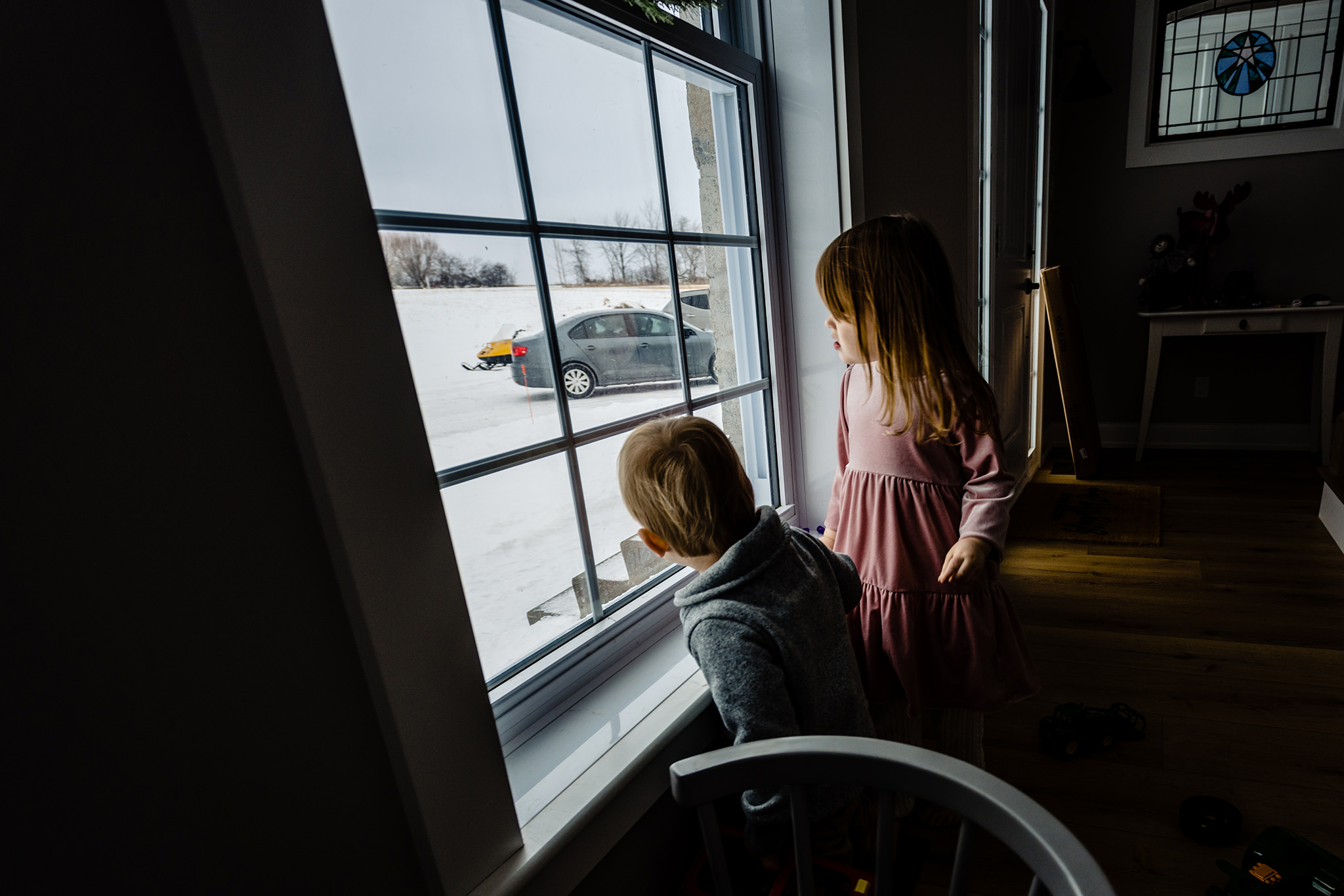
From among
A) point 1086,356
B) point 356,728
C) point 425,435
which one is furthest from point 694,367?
point 1086,356

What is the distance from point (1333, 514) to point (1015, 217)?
5.08ft

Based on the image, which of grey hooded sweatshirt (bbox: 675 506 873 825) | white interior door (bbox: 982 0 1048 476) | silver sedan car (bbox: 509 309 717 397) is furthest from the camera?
white interior door (bbox: 982 0 1048 476)

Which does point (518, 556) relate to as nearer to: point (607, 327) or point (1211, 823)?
point (607, 327)

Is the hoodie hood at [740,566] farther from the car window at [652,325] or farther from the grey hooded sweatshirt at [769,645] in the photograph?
the car window at [652,325]

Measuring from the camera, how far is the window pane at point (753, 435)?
139 cm

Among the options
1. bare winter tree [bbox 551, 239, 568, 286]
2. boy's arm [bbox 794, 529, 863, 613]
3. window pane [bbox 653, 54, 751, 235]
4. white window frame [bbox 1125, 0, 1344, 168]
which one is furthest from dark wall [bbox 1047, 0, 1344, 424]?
bare winter tree [bbox 551, 239, 568, 286]

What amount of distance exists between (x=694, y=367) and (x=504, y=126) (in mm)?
524

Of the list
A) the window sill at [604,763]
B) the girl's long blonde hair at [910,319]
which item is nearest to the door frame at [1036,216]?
the girl's long blonde hair at [910,319]

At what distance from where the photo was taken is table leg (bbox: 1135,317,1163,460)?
10.7 ft

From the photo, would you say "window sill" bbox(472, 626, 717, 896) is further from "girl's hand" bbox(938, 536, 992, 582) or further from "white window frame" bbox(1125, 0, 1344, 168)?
"white window frame" bbox(1125, 0, 1344, 168)

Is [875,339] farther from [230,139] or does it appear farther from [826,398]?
[230,139]

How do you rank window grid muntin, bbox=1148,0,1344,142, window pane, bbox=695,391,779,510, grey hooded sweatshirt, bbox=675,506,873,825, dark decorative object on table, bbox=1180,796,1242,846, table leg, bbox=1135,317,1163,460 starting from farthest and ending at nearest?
table leg, bbox=1135,317,1163,460, window grid muntin, bbox=1148,0,1344,142, window pane, bbox=695,391,779,510, dark decorative object on table, bbox=1180,796,1242,846, grey hooded sweatshirt, bbox=675,506,873,825

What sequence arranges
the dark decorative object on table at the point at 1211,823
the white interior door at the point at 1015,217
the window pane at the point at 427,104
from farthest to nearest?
the white interior door at the point at 1015,217 < the dark decorative object on table at the point at 1211,823 < the window pane at the point at 427,104

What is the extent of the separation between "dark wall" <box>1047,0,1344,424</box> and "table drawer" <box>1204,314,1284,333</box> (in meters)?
0.32
